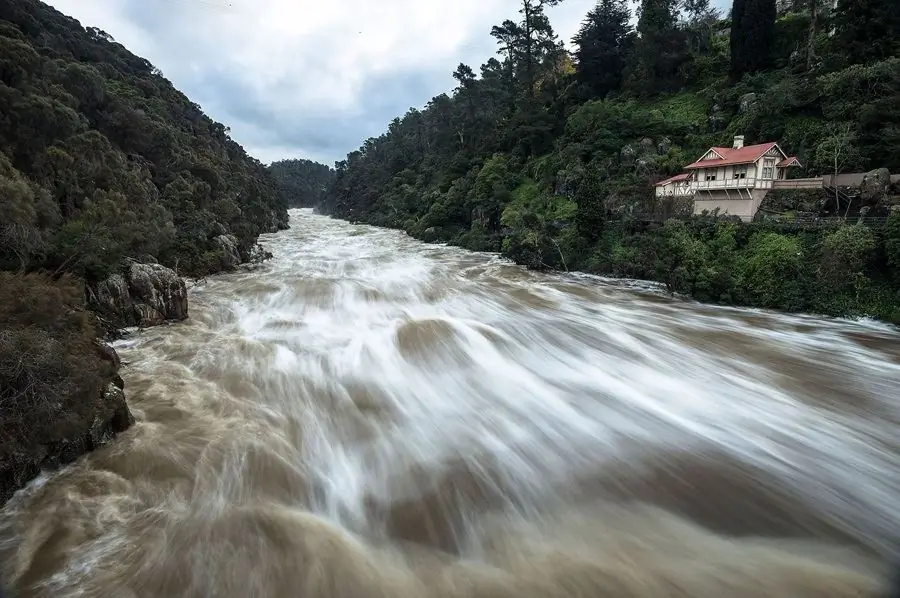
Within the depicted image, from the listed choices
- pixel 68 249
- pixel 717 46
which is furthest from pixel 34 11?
pixel 717 46

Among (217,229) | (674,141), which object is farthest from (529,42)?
(217,229)

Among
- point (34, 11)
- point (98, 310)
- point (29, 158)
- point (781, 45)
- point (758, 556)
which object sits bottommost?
point (758, 556)

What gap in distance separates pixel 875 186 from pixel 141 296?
2818cm

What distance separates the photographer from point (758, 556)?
554 cm

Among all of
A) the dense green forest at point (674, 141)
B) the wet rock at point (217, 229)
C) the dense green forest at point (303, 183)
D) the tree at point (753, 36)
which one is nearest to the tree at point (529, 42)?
the dense green forest at point (674, 141)

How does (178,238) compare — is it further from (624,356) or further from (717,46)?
(717,46)

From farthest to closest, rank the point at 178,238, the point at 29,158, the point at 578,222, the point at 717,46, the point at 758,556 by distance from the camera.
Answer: the point at 717,46
the point at 578,222
the point at 178,238
the point at 29,158
the point at 758,556

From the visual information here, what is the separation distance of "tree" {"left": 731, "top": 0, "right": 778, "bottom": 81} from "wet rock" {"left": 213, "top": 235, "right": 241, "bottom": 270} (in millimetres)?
40362

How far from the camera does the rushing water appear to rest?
532cm

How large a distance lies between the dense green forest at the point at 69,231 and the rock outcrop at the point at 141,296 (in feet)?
1.18

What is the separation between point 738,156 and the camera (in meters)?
24.0

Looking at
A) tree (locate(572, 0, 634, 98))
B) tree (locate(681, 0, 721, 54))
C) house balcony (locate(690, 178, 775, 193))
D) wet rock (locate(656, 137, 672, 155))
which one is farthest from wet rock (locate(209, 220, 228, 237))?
tree (locate(681, 0, 721, 54))

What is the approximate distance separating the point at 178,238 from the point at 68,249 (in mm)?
12466

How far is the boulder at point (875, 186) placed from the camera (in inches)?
735
